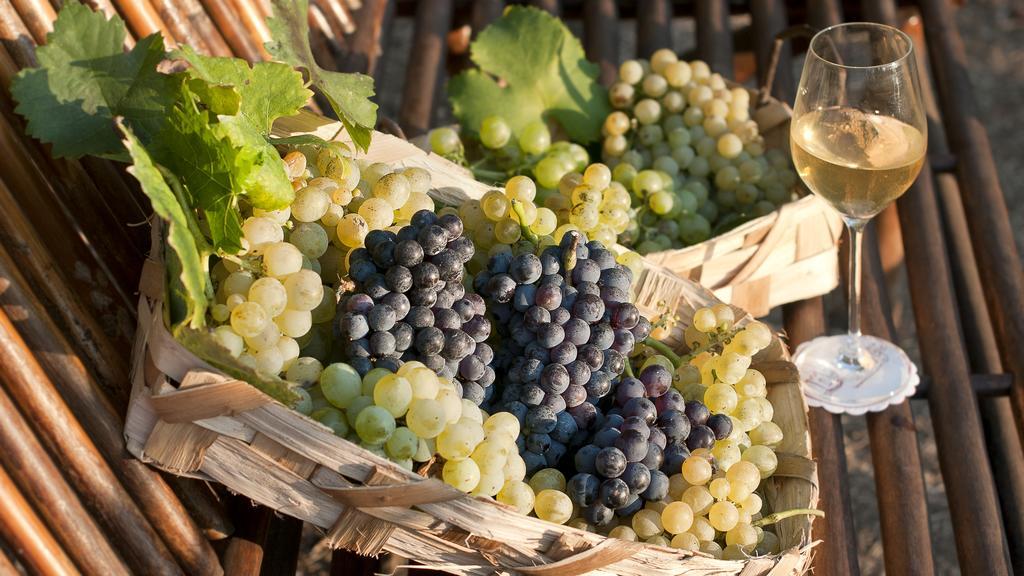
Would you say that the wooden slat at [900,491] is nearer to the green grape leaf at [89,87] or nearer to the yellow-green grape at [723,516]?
the yellow-green grape at [723,516]

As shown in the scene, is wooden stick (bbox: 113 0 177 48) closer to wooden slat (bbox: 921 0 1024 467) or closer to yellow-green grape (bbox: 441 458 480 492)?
yellow-green grape (bbox: 441 458 480 492)

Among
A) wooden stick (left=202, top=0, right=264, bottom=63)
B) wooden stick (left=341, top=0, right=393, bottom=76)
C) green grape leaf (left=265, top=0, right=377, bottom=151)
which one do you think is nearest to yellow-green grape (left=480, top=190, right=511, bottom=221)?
green grape leaf (left=265, top=0, right=377, bottom=151)

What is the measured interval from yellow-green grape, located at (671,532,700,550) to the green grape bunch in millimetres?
519

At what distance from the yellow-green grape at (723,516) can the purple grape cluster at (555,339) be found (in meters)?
0.13

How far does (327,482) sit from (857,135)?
2.37ft

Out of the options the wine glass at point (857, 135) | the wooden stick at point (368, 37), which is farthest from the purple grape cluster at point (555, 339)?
the wooden stick at point (368, 37)

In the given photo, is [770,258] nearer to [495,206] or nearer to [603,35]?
[495,206]

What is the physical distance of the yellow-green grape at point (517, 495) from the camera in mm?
860

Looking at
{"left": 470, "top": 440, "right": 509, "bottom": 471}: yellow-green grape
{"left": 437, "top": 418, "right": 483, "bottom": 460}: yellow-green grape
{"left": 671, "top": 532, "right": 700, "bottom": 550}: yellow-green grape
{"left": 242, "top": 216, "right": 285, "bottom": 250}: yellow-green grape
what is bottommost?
{"left": 671, "top": 532, "right": 700, "bottom": 550}: yellow-green grape

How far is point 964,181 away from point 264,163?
3.92 feet

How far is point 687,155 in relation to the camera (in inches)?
58.0

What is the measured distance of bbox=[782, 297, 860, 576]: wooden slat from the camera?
1054 millimetres

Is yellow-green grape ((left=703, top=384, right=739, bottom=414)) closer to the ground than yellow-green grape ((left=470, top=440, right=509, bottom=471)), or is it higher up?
closer to the ground

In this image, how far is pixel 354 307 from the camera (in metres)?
0.86
